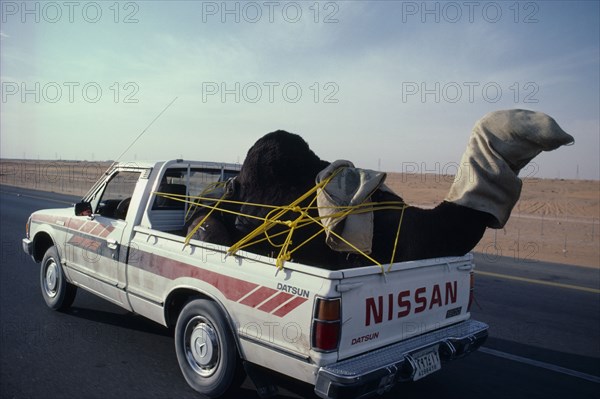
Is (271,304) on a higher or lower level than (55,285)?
higher

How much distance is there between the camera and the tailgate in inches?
129

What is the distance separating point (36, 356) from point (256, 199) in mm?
2589

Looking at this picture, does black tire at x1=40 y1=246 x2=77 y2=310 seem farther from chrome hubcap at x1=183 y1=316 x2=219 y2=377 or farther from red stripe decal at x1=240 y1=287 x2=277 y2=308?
red stripe decal at x1=240 y1=287 x2=277 y2=308

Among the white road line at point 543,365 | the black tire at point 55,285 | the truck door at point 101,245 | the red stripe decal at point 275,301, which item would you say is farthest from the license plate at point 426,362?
the black tire at point 55,285

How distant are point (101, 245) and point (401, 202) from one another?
319cm

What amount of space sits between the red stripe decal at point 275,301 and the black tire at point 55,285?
358cm

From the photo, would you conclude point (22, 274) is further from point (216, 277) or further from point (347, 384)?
point (347, 384)

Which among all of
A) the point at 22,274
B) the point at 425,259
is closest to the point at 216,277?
the point at 425,259

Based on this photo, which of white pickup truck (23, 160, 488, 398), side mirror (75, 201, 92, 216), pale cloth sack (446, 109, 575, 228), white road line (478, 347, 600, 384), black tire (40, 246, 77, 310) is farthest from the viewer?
black tire (40, 246, 77, 310)

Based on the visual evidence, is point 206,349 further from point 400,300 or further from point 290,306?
point 400,300

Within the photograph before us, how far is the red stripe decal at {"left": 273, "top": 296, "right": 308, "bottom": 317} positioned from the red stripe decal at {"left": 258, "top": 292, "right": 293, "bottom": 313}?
34 millimetres

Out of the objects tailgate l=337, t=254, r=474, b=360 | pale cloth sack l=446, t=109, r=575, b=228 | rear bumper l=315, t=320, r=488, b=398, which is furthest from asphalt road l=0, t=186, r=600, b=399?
pale cloth sack l=446, t=109, r=575, b=228

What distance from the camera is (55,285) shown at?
6.05 meters

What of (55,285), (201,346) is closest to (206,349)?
(201,346)
